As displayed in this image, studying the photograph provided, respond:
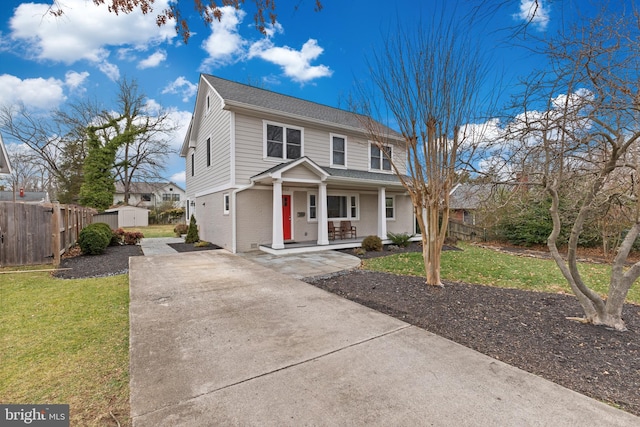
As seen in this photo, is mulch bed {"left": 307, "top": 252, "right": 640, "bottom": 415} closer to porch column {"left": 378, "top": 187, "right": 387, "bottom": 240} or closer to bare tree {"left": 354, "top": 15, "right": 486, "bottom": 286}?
bare tree {"left": 354, "top": 15, "right": 486, "bottom": 286}

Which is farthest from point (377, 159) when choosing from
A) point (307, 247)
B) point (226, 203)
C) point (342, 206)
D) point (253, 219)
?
point (226, 203)

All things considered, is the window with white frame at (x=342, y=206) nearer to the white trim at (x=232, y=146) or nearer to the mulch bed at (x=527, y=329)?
the white trim at (x=232, y=146)

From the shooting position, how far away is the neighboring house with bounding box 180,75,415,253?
1067 centimetres

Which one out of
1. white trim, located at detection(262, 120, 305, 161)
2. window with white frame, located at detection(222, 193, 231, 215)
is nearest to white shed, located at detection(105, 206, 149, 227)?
window with white frame, located at detection(222, 193, 231, 215)

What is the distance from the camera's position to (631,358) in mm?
3006

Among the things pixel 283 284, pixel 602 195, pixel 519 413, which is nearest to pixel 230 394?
pixel 519 413

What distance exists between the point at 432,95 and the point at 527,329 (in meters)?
3.91

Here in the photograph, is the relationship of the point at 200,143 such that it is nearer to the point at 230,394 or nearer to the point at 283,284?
the point at 283,284

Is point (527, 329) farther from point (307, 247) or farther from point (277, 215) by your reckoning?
point (277, 215)

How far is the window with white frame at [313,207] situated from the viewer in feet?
41.5

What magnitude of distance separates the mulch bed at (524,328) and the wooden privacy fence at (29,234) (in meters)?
7.96

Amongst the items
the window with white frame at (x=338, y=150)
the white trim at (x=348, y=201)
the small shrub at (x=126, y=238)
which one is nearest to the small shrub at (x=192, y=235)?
the small shrub at (x=126, y=238)

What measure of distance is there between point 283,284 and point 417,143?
3943 millimetres

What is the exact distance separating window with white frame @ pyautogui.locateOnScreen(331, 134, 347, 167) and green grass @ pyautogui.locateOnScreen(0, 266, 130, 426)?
32.3ft
